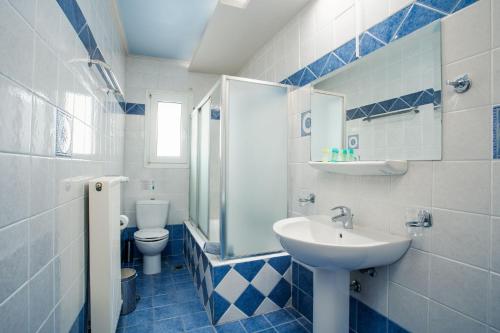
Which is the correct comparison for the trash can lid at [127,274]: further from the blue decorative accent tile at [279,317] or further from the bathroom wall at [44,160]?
the blue decorative accent tile at [279,317]

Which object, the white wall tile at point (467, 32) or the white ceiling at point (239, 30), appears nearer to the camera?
the white wall tile at point (467, 32)

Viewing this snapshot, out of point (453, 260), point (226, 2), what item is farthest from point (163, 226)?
point (453, 260)

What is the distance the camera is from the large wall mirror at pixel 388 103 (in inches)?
43.1

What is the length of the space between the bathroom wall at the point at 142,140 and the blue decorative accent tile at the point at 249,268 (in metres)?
1.58

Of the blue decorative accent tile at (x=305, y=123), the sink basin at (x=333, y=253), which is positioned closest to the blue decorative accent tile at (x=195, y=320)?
the sink basin at (x=333, y=253)

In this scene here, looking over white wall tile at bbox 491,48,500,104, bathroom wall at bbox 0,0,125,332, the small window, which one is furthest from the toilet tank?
white wall tile at bbox 491,48,500,104

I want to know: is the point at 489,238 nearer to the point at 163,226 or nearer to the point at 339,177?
the point at 339,177

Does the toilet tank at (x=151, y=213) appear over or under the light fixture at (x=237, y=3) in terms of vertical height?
under

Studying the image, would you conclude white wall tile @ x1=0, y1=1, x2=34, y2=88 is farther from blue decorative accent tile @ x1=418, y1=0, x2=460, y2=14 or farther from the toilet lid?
the toilet lid

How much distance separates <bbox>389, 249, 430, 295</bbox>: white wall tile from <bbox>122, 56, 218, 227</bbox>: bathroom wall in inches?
99.3

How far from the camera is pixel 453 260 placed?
1009 millimetres

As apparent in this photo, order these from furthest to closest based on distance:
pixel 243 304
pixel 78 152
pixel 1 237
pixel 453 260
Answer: pixel 243 304, pixel 78 152, pixel 453 260, pixel 1 237

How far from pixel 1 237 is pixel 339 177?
1.54m

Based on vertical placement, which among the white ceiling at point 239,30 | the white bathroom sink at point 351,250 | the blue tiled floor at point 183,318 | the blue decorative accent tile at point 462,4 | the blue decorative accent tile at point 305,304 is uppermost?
the white ceiling at point 239,30
